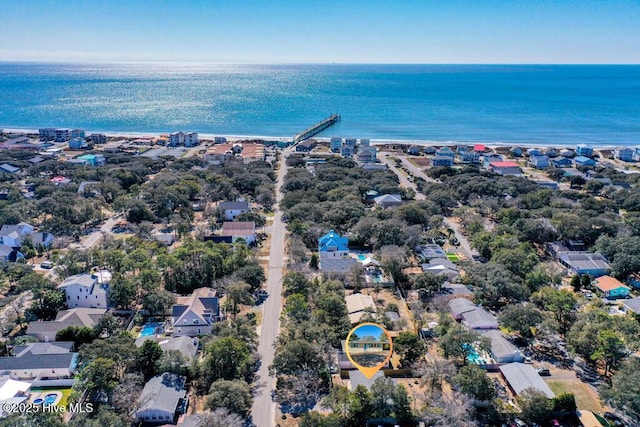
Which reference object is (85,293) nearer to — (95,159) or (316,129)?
(95,159)

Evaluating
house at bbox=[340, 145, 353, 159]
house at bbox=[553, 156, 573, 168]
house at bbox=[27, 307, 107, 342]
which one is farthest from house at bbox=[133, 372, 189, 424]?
house at bbox=[553, 156, 573, 168]

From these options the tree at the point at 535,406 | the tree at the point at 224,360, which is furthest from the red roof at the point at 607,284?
the tree at the point at 224,360

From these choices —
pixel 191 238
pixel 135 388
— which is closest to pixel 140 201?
pixel 191 238

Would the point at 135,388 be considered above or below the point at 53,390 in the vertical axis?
above

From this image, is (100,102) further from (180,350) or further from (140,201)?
(180,350)

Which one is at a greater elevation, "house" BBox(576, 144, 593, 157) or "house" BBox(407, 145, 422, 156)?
"house" BBox(576, 144, 593, 157)

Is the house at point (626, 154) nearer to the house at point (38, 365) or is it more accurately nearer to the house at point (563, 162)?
the house at point (563, 162)

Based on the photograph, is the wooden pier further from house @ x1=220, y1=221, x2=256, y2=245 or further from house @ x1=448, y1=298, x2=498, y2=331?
house @ x1=448, y1=298, x2=498, y2=331
